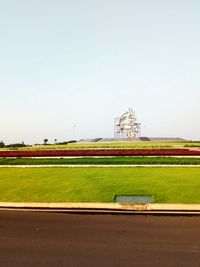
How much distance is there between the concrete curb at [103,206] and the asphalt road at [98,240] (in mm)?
994

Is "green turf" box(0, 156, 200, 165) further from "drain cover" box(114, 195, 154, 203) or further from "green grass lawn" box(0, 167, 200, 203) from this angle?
"drain cover" box(114, 195, 154, 203)

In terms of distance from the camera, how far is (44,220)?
12234 mm

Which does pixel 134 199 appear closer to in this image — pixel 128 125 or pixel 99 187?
pixel 99 187

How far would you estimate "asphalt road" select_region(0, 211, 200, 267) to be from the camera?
816cm

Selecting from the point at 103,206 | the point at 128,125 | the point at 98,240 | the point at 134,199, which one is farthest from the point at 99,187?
the point at 128,125

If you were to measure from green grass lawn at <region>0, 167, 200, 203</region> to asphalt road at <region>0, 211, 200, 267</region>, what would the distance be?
101 inches

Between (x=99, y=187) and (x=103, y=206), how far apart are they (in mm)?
3141

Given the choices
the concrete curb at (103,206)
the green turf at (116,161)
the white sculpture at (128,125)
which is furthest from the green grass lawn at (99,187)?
the white sculpture at (128,125)

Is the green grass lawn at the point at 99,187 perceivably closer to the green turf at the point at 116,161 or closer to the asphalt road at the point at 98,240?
the asphalt road at the point at 98,240

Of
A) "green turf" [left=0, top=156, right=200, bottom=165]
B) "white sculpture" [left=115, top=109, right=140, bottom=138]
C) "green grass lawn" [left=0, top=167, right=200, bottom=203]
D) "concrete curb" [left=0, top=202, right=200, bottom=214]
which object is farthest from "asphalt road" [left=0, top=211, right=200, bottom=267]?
"white sculpture" [left=115, top=109, right=140, bottom=138]

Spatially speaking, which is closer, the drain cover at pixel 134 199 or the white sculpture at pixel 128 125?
the drain cover at pixel 134 199

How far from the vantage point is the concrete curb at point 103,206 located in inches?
531

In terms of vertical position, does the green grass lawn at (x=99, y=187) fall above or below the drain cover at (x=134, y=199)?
above

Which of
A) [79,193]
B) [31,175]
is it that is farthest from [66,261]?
[31,175]
